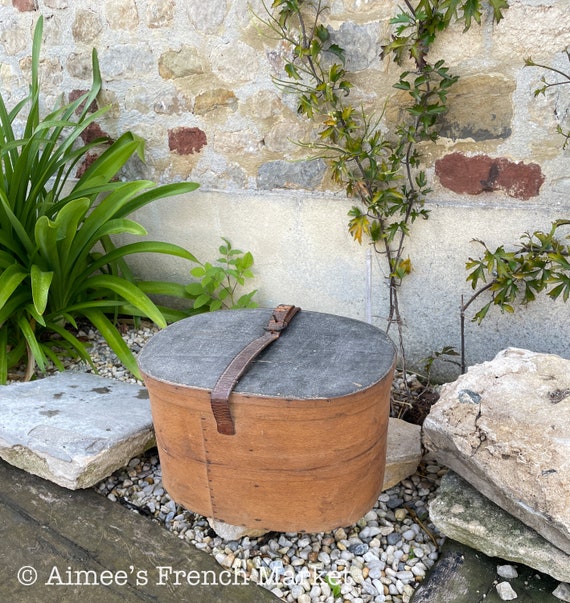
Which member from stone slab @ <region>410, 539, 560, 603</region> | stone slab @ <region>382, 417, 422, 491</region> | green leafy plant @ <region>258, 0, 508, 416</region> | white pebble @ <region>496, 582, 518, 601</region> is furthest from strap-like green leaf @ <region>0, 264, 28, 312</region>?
white pebble @ <region>496, 582, 518, 601</region>

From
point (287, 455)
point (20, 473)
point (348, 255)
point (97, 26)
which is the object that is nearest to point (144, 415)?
point (20, 473)

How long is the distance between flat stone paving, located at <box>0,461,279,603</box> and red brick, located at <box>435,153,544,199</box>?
1.47 m

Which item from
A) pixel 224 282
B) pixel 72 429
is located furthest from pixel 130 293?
pixel 72 429

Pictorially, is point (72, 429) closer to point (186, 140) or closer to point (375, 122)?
point (186, 140)

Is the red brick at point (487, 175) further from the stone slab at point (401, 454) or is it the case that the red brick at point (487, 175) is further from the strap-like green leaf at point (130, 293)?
the strap-like green leaf at point (130, 293)

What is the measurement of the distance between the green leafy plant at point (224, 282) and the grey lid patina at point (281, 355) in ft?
2.54

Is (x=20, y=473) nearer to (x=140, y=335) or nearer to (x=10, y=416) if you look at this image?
(x=10, y=416)

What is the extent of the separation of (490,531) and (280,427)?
59cm

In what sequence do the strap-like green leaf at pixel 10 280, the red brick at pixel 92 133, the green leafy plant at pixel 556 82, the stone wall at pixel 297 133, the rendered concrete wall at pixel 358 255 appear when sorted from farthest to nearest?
1. the red brick at pixel 92 133
2. the strap-like green leaf at pixel 10 280
3. the rendered concrete wall at pixel 358 255
4. the stone wall at pixel 297 133
5. the green leafy plant at pixel 556 82

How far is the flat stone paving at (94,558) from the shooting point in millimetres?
1568

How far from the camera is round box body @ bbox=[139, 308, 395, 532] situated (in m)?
1.50

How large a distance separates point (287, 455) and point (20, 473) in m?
1.04

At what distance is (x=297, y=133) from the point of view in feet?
7.98

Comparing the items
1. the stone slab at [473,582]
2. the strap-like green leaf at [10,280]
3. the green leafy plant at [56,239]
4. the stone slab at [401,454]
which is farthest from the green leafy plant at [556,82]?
the strap-like green leaf at [10,280]
